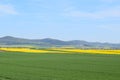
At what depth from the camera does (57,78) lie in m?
24.4

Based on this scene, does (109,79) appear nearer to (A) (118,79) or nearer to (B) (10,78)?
(A) (118,79)

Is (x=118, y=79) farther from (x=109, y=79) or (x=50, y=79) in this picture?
(x=50, y=79)

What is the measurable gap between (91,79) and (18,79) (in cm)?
501

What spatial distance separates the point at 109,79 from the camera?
79.0ft

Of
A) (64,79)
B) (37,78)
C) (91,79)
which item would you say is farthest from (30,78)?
(91,79)

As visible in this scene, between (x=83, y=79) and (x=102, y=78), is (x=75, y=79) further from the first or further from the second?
(x=102, y=78)

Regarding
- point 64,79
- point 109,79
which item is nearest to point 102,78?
point 109,79

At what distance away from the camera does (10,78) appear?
2455 centimetres

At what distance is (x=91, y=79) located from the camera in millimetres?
24078

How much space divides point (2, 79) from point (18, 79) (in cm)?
122

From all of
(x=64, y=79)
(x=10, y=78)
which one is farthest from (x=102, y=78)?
(x=10, y=78)

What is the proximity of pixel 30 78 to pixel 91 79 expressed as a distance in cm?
426

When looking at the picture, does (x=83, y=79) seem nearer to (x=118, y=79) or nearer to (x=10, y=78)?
(x=118, y=79)

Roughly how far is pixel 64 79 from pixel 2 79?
4.30 m
